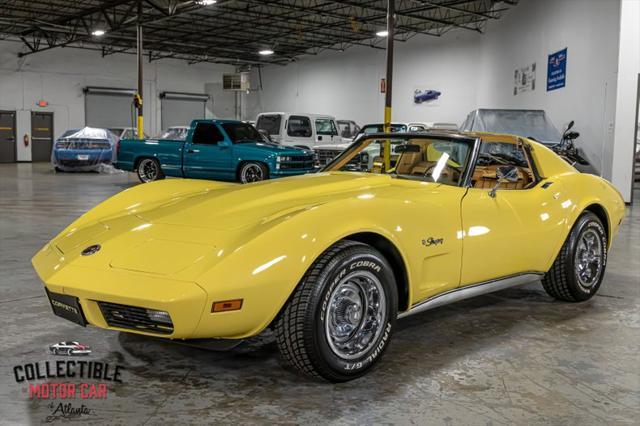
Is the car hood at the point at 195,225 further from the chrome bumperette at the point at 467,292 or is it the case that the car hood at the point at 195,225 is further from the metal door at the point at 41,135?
the metal door at the point at 41,135

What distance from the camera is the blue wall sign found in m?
16.0

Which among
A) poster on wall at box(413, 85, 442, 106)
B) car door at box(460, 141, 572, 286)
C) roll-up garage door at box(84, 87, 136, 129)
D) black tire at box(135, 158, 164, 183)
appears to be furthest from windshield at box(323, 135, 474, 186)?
roll-up garage door at box(84, 87, 136, 129)

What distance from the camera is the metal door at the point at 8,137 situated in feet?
95.6

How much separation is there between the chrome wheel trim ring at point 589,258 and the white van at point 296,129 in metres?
12.9

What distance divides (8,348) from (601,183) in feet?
14.5

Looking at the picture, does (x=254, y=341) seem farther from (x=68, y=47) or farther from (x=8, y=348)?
(x=68, y=47)

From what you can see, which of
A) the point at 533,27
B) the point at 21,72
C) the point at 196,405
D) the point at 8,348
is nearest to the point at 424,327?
the point at 196,405

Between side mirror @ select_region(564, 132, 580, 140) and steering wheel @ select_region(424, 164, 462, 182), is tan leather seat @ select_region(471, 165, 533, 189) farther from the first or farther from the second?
side mirror @ select_region(564, 132, 580, 140)

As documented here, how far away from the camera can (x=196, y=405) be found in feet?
9.40

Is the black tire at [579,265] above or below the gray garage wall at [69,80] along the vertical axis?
below

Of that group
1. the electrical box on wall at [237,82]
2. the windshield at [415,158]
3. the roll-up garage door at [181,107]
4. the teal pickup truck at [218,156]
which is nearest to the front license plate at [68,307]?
the windshield at [415,158]

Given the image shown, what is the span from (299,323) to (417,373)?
Answer: 2.71ft

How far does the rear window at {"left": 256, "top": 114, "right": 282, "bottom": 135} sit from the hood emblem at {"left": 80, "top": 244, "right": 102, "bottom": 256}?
14.6 meters

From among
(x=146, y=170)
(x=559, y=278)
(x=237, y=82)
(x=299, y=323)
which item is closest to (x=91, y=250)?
(x=299, y=323)
